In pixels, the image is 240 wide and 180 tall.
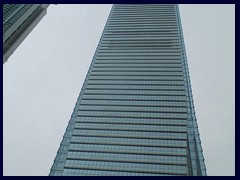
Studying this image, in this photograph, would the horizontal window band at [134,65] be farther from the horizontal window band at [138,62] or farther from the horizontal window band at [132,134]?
the horizontal window band at [132,134]

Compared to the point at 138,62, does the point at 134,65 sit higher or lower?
lower

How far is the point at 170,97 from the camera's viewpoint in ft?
409

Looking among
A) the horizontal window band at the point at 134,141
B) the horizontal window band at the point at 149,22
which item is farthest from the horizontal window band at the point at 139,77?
the horizontal window band at the point at 149,22

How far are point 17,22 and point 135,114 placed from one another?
5644 centimetres

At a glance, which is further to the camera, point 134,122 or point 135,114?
point 135,114

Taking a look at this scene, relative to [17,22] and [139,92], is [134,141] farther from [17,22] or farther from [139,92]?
[17,22]

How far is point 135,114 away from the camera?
121 metres

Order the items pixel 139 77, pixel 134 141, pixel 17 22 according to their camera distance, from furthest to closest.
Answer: pixel 139 77
pixel 17 22
pixel 134 141

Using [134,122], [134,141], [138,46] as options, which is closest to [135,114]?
[134,122]

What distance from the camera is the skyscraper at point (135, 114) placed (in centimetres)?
10392

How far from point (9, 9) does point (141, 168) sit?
8759 centimetres

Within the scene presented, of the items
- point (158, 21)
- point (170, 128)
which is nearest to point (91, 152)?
point (170, 128)

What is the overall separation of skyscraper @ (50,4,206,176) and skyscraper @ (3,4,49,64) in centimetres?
3004

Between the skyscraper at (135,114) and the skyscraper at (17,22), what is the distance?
30.0 m
